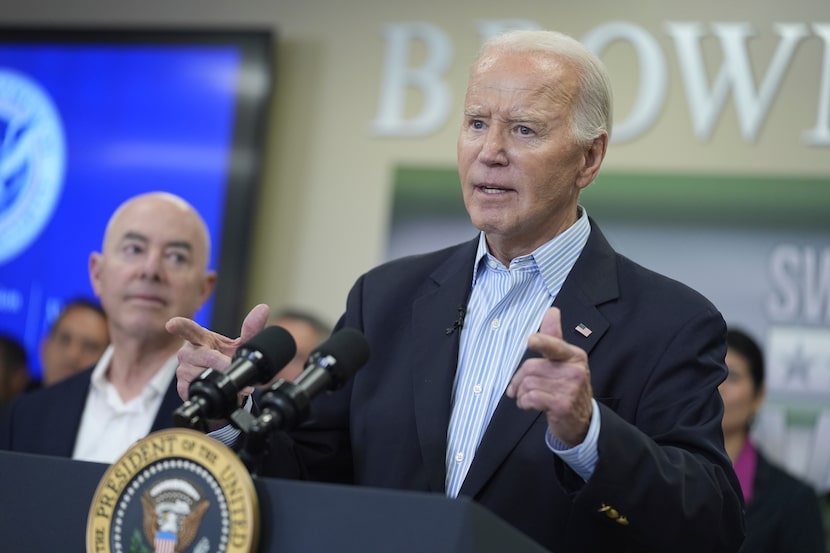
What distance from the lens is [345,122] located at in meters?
5.60

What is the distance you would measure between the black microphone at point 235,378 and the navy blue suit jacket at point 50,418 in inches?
59.0

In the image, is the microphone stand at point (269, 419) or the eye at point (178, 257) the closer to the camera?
the microphone stand at point (269, 419)

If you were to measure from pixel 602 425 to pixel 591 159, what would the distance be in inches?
31.5

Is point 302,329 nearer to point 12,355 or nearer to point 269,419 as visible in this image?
point 12,355

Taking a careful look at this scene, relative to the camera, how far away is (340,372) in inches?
70.5

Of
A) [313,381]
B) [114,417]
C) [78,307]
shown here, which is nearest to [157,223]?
[114,417]

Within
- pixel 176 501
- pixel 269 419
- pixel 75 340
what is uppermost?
pixel 269 419

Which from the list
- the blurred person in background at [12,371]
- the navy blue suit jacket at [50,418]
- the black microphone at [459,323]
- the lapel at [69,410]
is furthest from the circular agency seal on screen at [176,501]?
the blurred person in background at [12,371]

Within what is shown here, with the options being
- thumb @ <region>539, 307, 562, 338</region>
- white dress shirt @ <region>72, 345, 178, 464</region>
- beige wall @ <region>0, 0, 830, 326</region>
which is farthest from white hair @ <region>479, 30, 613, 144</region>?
beige wall @ <region>0, 0, 830, 326</region>

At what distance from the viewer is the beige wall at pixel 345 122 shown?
5.22 metres

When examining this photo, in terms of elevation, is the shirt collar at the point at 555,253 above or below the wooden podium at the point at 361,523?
above

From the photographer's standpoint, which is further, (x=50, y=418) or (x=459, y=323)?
(x=50, y=418)

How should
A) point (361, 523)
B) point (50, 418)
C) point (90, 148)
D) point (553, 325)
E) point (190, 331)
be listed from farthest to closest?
point (90, 148) → point (50, 418) → point (190, 331) → point (553, 325) → point (361, 523)

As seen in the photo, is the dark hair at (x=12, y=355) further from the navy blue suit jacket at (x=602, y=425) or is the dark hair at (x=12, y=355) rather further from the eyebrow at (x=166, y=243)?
the navy blue suit jacket at (x=602, y=425)
